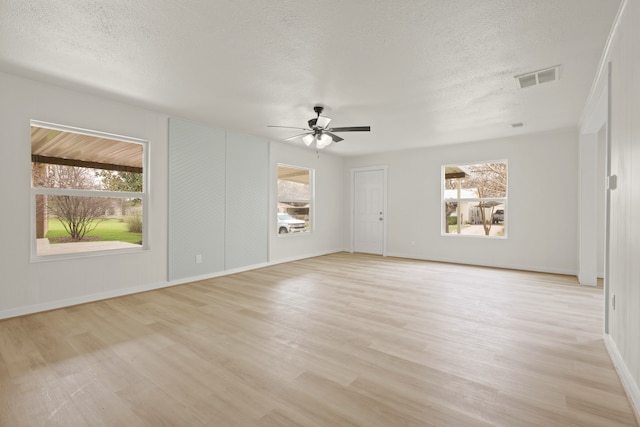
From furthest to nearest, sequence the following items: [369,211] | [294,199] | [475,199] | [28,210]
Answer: [369,211] < [294,199] < [475,199] < [28,210]

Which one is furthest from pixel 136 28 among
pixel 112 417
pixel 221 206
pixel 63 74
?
pixel 221 206

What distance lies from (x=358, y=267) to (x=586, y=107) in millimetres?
4014

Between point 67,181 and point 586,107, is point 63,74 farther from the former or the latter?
point 586,107

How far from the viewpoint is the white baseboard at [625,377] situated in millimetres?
1643

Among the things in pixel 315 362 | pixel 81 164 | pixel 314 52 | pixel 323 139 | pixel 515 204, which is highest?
pixel 314 52

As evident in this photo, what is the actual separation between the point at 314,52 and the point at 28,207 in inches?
132

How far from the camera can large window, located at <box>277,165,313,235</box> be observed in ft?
20.5

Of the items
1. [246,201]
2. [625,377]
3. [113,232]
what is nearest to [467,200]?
[246,201]

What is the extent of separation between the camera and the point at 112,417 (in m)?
1.60

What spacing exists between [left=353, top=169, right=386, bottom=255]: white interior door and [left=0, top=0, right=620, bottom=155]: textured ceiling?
10.4 feet

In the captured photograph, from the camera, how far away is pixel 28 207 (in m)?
3.17

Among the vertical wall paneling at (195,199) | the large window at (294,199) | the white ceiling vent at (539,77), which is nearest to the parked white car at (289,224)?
the large window at (294,199)

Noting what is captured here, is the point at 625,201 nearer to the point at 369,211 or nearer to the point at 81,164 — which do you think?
the point at 81,164

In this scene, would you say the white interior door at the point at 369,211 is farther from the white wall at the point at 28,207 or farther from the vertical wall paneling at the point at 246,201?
the white wall at the point at 28,207
